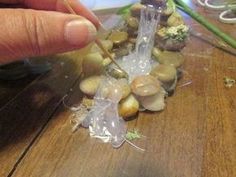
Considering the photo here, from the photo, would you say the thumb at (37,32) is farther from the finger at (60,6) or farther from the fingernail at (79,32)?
the finger at (60,6)

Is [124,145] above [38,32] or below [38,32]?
below

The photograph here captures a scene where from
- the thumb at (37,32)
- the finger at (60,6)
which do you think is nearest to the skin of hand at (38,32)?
the thumb at (37,32)

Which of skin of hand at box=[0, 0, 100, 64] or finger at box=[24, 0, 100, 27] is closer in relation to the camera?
skin of hand at box=[0, 0, 100, 64]

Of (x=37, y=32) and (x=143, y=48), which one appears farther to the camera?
(x=143, y=48)

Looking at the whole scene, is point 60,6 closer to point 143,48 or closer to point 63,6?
point 63,6

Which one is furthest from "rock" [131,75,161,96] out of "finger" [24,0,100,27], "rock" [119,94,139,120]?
"finger" [24,0,100,27]

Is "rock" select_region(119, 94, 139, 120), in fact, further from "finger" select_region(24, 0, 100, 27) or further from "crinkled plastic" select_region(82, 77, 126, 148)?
"finger" select_region(24, 0, 100, 27)

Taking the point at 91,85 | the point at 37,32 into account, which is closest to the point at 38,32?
the point at 37,32

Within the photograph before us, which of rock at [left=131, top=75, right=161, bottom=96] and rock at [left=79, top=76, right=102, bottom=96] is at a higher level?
rock at [left=131, top=75, right=161, bottom=96]
